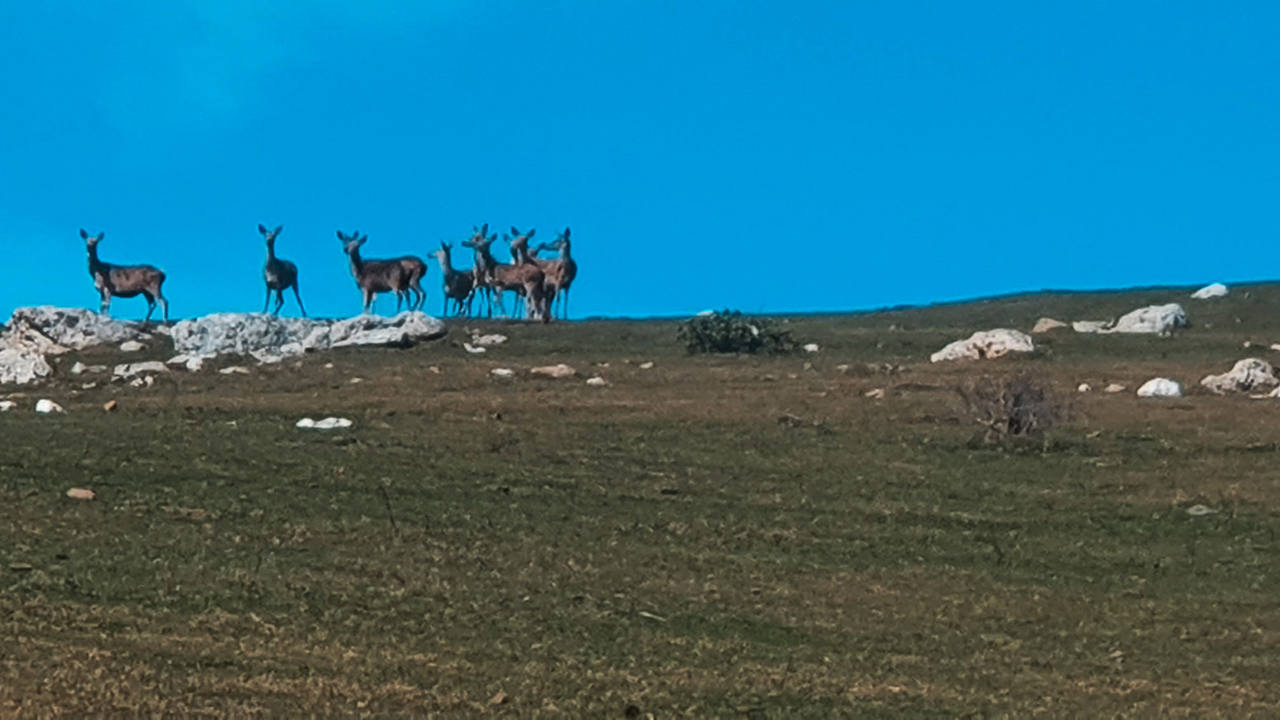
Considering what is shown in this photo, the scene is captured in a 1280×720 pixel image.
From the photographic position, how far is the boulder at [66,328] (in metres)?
47.3

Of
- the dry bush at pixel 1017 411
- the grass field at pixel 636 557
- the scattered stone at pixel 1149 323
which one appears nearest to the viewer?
the grass field at pixel 636 557

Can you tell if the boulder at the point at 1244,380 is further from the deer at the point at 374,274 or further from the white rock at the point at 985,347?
the deer at the point at 374,274

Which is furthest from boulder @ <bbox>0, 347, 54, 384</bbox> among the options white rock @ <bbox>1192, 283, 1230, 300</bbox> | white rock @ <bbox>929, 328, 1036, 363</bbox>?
white rock @ <bbox>1192, 283, 1230, 300</bbox>

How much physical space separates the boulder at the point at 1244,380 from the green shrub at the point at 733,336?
42.3 ft

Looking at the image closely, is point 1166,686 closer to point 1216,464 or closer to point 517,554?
point 517,554

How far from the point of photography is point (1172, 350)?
46.7 m

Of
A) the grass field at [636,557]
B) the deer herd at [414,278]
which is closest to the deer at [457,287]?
the deer herd at [414,278]

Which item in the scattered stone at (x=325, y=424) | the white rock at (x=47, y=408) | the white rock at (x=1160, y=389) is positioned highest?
the white rock at (x=47, y=408)

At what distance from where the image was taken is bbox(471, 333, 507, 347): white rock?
153 feet

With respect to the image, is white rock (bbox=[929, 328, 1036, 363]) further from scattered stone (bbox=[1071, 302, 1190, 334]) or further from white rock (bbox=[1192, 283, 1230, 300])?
white rock (bbox=[1192, 283, 1230, 300])

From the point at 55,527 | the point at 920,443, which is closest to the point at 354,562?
the point at 55,527

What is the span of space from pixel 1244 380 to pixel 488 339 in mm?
18396

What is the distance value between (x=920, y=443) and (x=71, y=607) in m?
16.1

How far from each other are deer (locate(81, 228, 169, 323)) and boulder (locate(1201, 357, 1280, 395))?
95.8 ft
